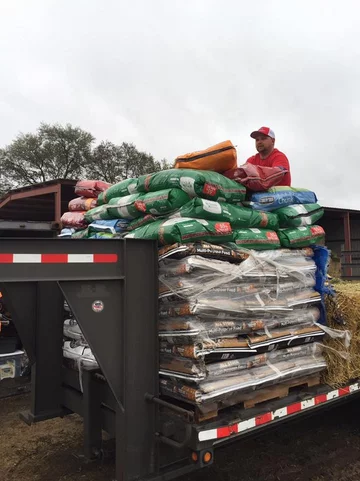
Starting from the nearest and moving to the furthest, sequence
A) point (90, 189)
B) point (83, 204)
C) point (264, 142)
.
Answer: point (264, 142) < point (83, 204) < point (90, 189)

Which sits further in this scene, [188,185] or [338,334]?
[338,334]

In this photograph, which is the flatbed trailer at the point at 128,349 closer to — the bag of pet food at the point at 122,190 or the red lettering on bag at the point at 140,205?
the red lettering on bag at the point at 140,205

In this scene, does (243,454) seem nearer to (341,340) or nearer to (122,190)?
(341,340)

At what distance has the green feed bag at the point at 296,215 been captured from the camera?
12.3 ft

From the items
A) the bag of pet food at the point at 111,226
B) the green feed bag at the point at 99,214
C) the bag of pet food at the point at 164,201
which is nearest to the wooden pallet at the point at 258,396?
the bag of pet food at the point at 164,201

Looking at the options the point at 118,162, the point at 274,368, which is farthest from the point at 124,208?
the point at 118,162

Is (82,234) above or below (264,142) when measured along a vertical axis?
below

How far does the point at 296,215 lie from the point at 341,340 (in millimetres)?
1205

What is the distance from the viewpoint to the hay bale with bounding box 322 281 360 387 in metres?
3.78

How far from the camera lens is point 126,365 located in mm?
2738

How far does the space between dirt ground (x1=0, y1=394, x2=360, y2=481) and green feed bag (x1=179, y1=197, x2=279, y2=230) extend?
1704 millimetres

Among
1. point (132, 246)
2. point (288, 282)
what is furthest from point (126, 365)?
point (288, 282)

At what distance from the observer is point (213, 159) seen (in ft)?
11.7

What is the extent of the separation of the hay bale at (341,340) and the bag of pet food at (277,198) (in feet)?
3.18
